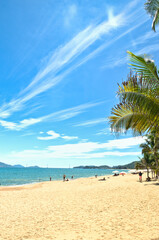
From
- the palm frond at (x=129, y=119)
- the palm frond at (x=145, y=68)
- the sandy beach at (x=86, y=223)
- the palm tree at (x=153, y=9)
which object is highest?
the palm tree at (x=153, y=9)

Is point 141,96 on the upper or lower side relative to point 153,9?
lower

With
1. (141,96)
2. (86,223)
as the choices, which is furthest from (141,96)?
(86,223)

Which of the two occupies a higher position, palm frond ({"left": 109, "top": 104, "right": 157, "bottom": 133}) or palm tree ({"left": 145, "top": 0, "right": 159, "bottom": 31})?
palm tree ({"left": 145, "top": 0, "right": 159, "bottom": 31})

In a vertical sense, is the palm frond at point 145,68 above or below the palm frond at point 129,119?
above

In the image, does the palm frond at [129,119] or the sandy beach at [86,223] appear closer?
the palm frond at [129,119]

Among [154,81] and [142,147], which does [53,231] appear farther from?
[142,147]

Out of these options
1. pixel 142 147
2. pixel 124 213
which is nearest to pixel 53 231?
pixel 124 213

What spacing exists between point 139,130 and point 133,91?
1236mm

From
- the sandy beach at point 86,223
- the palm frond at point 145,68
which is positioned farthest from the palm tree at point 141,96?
the sandy beach at point 86,223

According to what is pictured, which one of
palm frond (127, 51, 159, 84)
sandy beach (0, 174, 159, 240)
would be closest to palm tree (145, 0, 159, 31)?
palm frond (127, 51, 159, 84)

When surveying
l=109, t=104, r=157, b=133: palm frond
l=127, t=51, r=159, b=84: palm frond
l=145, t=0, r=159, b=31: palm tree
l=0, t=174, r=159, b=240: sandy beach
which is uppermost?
l=145, t=0, r=159, b=31: palm tree

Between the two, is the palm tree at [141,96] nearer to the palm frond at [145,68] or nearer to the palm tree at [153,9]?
the palm frond at [145,68]

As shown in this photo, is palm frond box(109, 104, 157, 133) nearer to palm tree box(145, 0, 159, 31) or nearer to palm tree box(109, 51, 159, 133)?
palm tree box(109, 51, 159, 133)

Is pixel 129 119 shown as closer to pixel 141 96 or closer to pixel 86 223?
pixel 141 96
